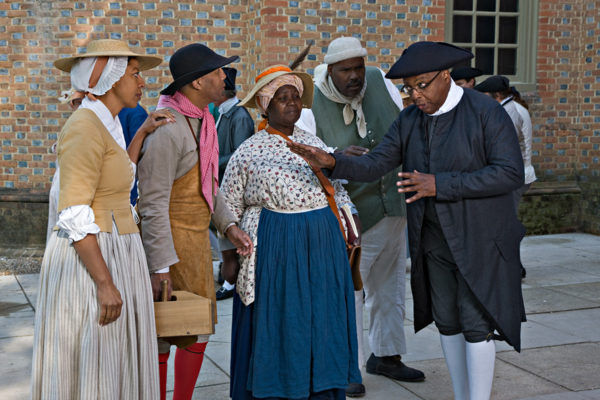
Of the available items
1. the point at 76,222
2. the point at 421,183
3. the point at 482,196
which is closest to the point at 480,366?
the point at 482,196

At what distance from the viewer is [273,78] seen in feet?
12.4

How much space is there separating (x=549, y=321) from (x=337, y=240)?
2939mm

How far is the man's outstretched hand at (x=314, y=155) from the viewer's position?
355cm

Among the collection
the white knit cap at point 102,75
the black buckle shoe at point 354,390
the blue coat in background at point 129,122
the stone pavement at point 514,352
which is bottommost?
the stone pavement at point 514,352

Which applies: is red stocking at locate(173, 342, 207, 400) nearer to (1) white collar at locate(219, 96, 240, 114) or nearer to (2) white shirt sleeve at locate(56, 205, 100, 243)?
(2) white shirt sleeve at locate(56, 205, 100, 243)

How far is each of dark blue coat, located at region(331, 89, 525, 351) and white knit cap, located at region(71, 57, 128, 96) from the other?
1.51 metres

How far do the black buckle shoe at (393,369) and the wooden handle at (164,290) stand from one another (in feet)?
6.04

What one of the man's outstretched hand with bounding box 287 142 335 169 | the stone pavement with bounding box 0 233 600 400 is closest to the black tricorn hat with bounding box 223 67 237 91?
the stone pavement with bounding box 0 233 600 400

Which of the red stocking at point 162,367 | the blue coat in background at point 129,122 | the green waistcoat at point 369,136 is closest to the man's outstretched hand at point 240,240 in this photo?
the red stocking at point 162,367

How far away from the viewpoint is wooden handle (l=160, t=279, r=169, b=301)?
336cm

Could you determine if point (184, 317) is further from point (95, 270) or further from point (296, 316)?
point (296, 316)

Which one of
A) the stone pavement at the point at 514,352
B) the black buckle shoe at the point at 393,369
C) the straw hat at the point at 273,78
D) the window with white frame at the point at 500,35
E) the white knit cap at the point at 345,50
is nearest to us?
the straw hat at the point at 273,78

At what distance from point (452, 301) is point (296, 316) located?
0.78 m

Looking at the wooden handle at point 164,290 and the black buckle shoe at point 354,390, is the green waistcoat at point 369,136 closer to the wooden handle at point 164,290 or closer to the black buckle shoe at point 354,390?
the black buckle shoe at point 354,390
